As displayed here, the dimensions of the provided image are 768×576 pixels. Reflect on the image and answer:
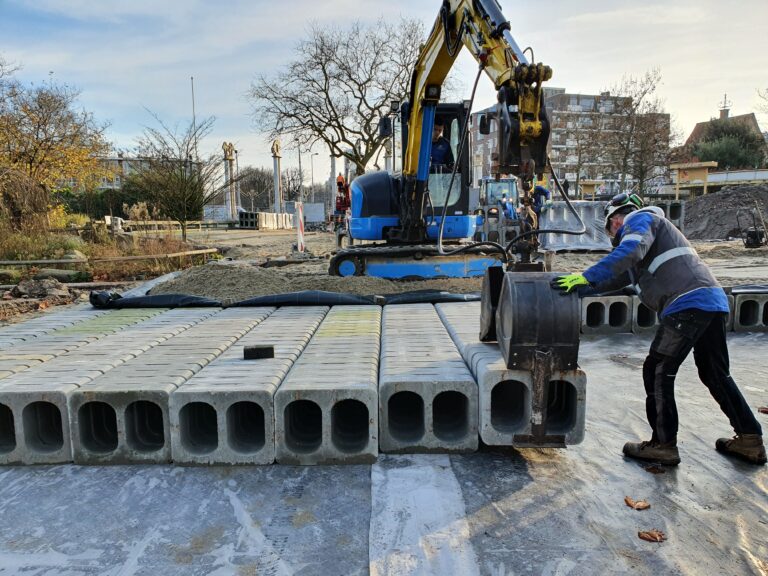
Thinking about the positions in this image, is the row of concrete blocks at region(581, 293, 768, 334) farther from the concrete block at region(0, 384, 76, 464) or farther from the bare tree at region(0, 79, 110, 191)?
the bare tree at region(0, 79, 110, 191)

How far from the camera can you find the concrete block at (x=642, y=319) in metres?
7.61

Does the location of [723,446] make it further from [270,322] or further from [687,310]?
[270,322]

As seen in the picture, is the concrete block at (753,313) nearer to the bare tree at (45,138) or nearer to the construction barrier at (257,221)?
the bare tree at (45,138)

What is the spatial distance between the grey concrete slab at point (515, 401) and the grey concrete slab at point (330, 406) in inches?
28.1

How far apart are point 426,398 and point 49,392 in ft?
8.08

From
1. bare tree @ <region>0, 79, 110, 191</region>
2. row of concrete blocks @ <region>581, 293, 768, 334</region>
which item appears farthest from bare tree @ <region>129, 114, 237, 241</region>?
row of concrete blocks @ <region>581, 293, 768, 334</region>

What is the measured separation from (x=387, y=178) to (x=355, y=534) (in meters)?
9.13

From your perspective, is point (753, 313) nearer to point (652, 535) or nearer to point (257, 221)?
point (652, 535)

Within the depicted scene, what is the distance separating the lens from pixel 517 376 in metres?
3.77

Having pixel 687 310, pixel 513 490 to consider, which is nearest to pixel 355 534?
pixel 513 490

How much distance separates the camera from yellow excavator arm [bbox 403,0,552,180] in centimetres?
508

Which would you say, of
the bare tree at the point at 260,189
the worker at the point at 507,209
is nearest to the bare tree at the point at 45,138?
the worker at the point at 507,209

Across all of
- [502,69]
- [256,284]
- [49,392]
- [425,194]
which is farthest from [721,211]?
[49,392]

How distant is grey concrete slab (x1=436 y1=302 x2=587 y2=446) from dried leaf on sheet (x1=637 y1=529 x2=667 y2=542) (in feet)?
2.77
